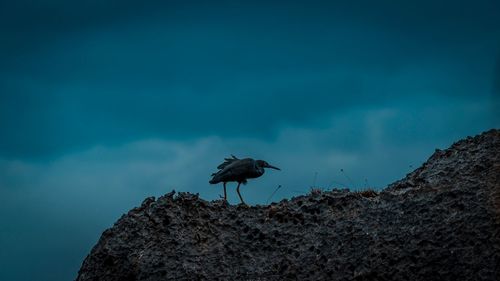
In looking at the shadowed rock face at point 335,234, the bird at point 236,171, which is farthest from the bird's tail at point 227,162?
the shadowed rock face at point 335,234

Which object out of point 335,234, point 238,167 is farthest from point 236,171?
point 335,234

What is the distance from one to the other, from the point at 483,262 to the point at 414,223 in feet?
2.94

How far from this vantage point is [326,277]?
7.14 metres

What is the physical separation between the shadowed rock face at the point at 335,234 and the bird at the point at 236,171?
2922 millimetres

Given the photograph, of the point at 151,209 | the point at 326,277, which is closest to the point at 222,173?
the point at 151,209

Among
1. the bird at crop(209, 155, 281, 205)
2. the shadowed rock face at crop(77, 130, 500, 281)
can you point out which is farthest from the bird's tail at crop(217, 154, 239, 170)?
the shadowed rock face at crop(77, 130, 500, 281)

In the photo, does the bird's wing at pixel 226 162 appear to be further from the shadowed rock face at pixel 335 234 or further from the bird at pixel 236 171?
the shadowed rock face at pixel 335 234

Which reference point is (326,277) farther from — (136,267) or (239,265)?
(136,267)

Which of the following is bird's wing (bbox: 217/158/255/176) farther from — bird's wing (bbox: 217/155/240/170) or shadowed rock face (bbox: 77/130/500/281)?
shadowed rock face (bbox: 77/130/500/281)

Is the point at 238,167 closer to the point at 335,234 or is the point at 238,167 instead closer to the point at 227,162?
the point at 227,162

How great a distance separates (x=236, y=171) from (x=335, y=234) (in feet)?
13.7

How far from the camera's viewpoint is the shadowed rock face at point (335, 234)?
6.99 metres

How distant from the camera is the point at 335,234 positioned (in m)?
7.55

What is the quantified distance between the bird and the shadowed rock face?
2.92 meters
